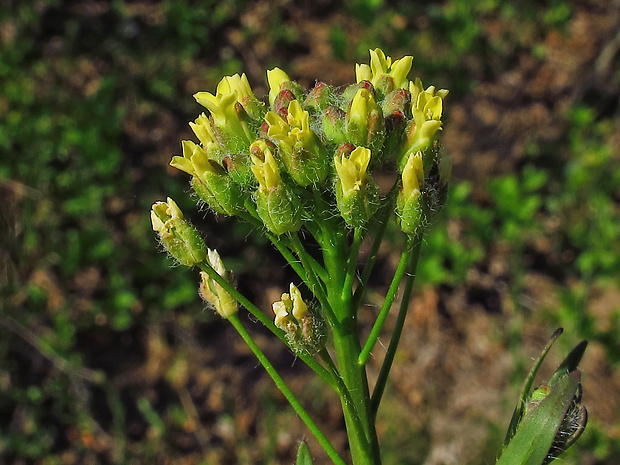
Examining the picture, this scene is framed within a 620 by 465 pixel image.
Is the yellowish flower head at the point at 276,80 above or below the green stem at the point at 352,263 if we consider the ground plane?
above

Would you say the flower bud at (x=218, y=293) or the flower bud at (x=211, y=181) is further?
the flower bud at (x=218, y=293)

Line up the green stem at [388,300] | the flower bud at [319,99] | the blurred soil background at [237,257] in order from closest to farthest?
1. the green stem at [388,300]
2. the flower bud at [319,99]
3. the blurred soil background at [237,257]

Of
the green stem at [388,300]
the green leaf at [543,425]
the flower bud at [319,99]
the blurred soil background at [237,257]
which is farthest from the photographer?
the blurred soil background at [237,257]

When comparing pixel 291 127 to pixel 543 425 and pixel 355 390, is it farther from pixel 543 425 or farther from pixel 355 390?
pixel 543 425

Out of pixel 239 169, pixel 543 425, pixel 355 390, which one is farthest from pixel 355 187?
pixel 543 425

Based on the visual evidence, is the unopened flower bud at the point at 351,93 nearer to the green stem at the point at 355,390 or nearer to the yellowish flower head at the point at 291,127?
the yellowish flower head at the point at 291,127

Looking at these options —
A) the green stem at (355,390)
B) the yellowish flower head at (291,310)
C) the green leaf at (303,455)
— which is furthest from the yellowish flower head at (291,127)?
the green leaf at (303,455)

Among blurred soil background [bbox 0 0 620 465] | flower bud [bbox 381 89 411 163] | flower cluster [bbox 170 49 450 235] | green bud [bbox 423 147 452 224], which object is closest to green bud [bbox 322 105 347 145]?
flower cluster [bbox 170 49 450 235]
